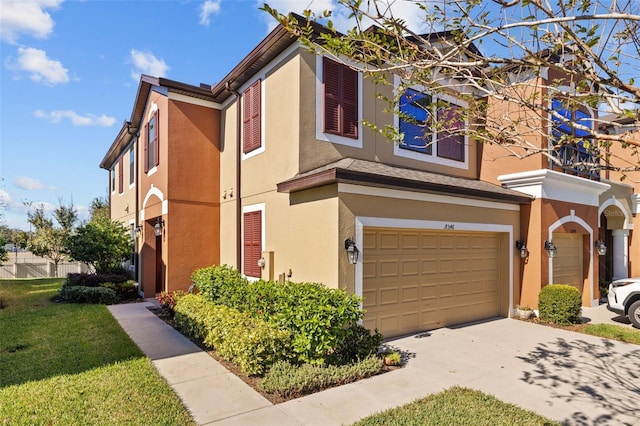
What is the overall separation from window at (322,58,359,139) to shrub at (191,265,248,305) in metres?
4.37

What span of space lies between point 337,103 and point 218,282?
17.9ft

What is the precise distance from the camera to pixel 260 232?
391 inches

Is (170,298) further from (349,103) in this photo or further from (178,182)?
(349,103)

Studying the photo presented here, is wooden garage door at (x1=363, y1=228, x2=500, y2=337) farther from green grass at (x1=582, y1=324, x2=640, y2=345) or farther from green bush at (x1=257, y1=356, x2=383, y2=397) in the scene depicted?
green grass at (x1=582, y1=324, x2=640, y2=345)

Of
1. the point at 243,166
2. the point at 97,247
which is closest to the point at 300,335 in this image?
the point at 243,166

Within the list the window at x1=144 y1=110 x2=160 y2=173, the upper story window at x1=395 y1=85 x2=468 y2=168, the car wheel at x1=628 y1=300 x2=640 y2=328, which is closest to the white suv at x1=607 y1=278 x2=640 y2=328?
the car wheel at x1=628 y1=300 x2=640 y2=328

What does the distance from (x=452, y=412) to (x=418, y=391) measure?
849mm

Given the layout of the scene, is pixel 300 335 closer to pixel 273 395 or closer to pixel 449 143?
pixel 273 395

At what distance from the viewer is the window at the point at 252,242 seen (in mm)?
9992

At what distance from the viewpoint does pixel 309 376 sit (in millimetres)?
5676

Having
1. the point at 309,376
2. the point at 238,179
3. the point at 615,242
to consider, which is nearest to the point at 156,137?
the point at 238,179

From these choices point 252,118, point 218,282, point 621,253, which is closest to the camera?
point 218,282

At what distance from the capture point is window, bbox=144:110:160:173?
40.5ft

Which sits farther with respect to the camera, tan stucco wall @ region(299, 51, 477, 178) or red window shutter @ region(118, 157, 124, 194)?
red window shutter @ region(118, 157, 124, 194)
